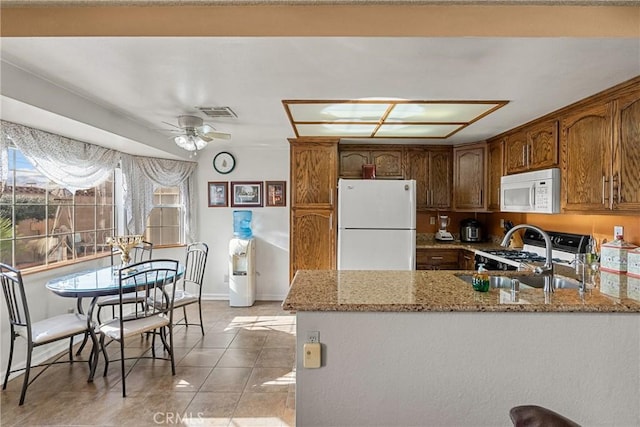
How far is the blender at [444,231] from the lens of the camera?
4400mm

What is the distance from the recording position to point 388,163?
4312 mm

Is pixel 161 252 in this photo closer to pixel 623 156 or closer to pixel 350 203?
pixel 350 203

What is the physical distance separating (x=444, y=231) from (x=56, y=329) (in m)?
4.14

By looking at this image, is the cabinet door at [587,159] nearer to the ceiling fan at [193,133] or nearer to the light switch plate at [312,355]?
the light switch plate at [312,355]

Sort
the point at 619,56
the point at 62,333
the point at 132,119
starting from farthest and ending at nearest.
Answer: the point at 132,119
the point at 62,333
the point at 619,56

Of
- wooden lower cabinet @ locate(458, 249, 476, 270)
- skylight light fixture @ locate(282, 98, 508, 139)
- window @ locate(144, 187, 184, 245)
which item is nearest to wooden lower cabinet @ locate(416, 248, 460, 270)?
wooden lower cabinet @ locate(458, 249, 476, 270)

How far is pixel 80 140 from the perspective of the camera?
3.30 m

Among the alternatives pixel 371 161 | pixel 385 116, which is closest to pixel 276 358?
pixel 385 116

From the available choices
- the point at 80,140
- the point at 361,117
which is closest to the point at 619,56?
the point at 361,117

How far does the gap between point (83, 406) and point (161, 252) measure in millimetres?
2529

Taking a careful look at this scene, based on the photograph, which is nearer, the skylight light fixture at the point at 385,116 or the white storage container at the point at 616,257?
the white storage container at the point at 616,257

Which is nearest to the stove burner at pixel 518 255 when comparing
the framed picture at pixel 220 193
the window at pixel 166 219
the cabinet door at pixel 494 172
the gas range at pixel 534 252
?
the gas range at pixel 534 252

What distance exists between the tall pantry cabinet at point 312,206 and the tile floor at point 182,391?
3.61ft

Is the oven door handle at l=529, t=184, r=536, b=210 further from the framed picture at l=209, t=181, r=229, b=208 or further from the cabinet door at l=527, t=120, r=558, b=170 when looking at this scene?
the framed picture at l=209, t=181, r=229, b=208
